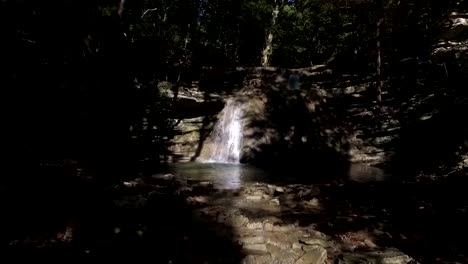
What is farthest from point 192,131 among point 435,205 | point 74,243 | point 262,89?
point 74,243

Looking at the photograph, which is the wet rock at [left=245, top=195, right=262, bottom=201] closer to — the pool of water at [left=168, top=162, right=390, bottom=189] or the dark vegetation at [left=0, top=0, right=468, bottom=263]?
the pool of water at [left=168, top=162, right=390, bottom=189]

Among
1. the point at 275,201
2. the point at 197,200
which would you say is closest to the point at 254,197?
the point at 275,201

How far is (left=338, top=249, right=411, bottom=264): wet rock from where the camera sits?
5363 millimetres

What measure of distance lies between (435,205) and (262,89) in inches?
523

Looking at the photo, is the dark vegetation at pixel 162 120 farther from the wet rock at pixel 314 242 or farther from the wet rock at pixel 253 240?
the wet rock at pixel 314 242

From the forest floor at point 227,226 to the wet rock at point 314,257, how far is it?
0.05 ft


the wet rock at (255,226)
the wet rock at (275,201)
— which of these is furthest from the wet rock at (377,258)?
the wet rock at (275,201)

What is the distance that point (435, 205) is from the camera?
859cm

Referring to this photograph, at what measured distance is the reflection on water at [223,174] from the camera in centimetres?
1161

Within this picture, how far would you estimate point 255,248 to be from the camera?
19.1 ft

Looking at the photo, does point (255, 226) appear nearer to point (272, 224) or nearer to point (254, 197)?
point (272, 224)

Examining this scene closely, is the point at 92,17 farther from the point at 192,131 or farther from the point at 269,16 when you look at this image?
the point at 269,16

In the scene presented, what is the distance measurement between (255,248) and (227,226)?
3.29 ft

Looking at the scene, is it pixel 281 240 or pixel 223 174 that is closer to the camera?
pixel 281 240
